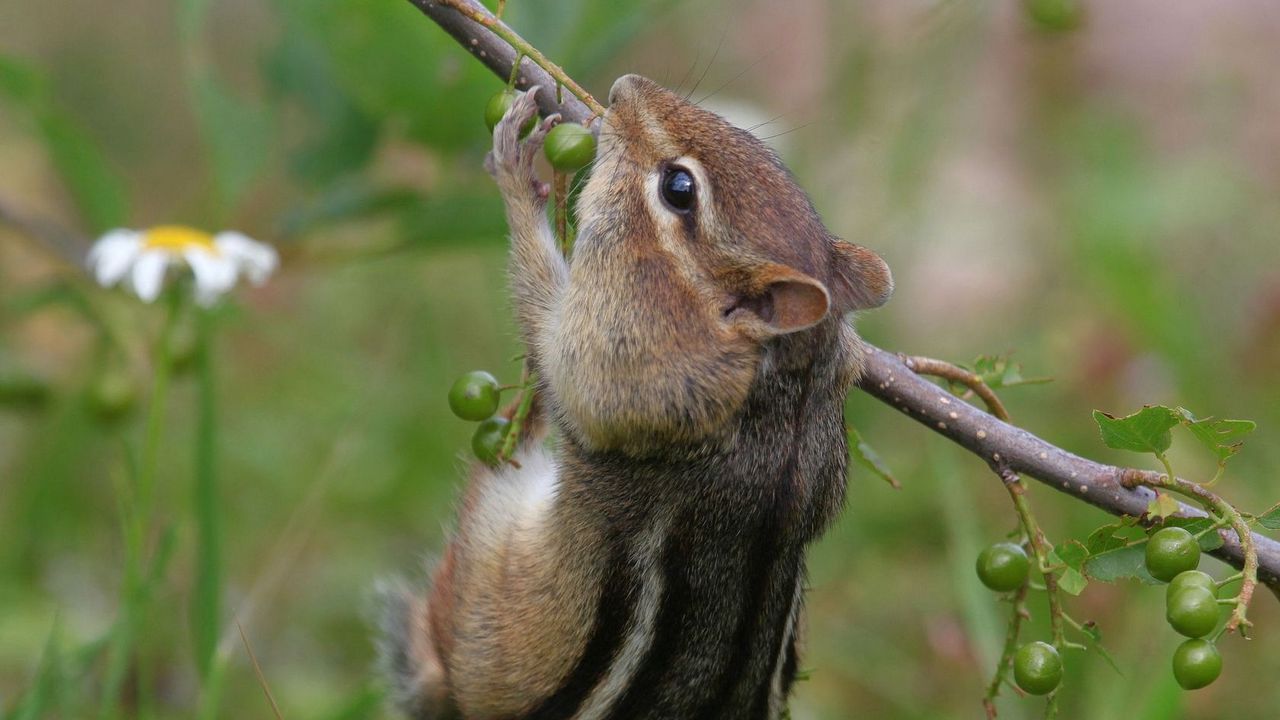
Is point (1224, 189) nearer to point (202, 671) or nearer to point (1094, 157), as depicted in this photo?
point (1094, 157)

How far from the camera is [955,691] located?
149 inches

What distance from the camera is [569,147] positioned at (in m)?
2.21

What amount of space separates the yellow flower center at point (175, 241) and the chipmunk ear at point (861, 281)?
134 cm

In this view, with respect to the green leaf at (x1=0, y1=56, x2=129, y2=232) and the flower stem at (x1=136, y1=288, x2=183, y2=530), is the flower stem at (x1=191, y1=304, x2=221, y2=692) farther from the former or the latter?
the green leaf at (x1=0, y1=56, x2=129, y2=232)

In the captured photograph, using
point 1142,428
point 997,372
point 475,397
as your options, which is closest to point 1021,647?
point 1142,428

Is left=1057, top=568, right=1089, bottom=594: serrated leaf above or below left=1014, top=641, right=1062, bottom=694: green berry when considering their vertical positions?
above

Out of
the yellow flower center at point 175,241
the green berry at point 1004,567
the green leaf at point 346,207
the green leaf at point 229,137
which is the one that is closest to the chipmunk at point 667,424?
the green berry at point 1004,567

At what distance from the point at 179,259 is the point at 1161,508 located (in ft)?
6.52

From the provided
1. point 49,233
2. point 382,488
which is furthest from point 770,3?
point 49,233

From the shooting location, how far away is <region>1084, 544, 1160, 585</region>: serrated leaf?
201 centimetres

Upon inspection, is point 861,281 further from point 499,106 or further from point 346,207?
point 346,207

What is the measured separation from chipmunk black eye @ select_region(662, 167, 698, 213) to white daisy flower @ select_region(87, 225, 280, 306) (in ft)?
3.27

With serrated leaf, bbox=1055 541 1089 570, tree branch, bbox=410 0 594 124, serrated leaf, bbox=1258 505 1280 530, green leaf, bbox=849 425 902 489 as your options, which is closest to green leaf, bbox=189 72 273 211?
tree branch, bbox=410 0 594 124

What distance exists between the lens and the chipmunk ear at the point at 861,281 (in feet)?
8.45
